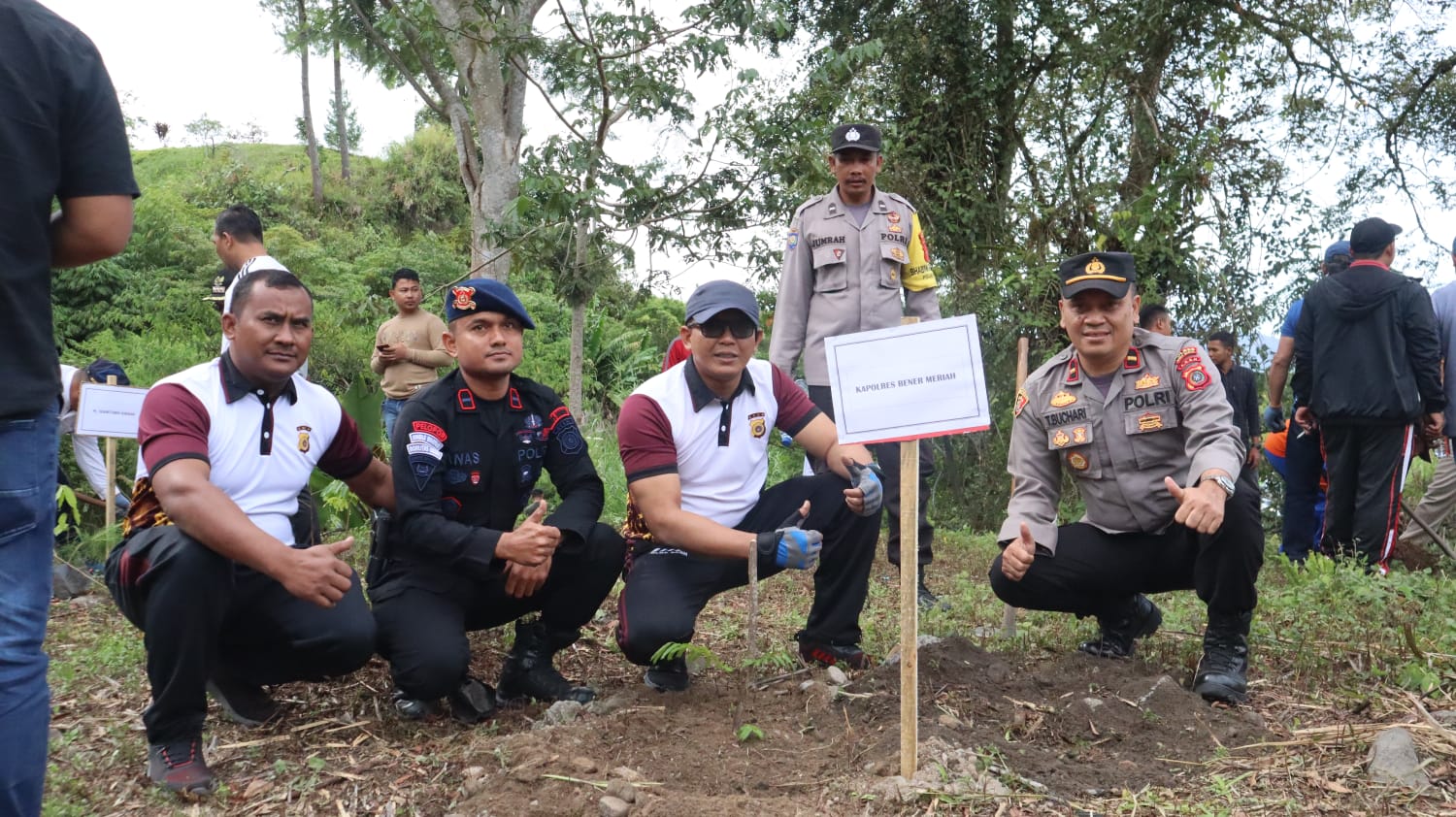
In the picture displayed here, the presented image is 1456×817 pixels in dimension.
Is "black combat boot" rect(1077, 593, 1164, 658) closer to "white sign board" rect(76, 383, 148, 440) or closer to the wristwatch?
the wristwatch

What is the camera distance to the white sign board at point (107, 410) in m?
4.86

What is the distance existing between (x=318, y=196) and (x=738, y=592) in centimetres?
1928

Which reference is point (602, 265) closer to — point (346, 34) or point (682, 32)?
point (682, 32)

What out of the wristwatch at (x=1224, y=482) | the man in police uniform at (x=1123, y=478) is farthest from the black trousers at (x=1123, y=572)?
the wristwatch at (x=1224, y=482)

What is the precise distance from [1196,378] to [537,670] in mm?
2496

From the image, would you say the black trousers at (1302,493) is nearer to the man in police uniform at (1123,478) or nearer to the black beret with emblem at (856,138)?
the man in police uniform at (1123,478)

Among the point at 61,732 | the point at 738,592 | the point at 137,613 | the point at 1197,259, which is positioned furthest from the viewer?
the point at 1197,259

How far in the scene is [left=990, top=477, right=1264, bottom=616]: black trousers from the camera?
3449 mm

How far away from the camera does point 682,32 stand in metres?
5.64

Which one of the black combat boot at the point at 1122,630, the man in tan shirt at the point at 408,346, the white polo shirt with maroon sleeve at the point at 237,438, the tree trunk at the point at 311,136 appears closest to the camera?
the white polo shirt with maroon sleeve at the point at 237,438

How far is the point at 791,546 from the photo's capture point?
3203 mm

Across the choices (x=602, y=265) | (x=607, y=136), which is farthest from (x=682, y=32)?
(x=602, y=265)

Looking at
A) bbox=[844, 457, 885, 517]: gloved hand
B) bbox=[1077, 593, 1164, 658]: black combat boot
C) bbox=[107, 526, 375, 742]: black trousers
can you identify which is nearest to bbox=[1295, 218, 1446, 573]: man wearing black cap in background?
bbox=[1077, 593, 1164, 658]: black combat boot

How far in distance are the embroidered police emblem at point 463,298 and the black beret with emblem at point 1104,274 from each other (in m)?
2.02
